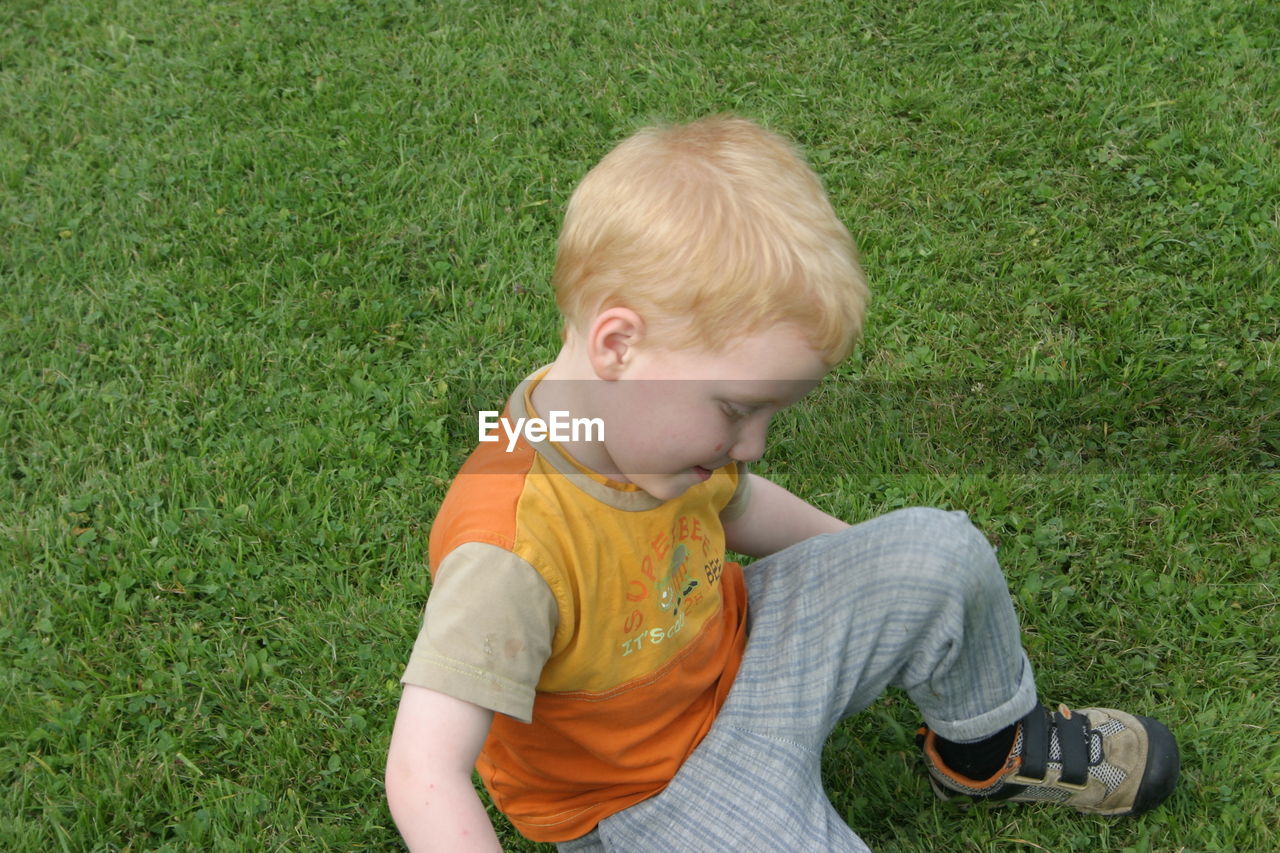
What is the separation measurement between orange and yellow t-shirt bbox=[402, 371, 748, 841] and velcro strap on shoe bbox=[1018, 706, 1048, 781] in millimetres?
552

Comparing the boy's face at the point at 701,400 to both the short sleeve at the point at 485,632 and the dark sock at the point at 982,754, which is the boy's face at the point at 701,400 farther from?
the dark sock at the point at 982,754

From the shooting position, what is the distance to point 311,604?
269 cm

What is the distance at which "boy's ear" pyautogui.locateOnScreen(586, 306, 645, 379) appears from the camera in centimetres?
162

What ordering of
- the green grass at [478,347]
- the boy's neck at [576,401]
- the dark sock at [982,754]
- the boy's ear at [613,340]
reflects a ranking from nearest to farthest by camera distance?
the boy's ear at [613,340] → the boy's neck at [576,401] → the dark sock at [982,754] → the green grass at [478,347]

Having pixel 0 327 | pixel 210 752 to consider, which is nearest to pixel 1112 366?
pixel 210 752

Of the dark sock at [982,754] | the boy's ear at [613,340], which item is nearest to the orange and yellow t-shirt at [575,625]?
the boy's ear at [613,340]

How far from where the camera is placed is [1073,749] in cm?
218

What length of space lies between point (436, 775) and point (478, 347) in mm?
1896

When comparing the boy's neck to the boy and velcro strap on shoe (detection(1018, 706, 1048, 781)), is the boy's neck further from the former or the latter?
velcro strap on shoe (detection(1018, 706, 1048, 781))

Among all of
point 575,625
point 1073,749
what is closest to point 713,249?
point 575,625

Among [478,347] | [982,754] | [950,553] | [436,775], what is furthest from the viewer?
[478,347]

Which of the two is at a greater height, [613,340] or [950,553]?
[613,340]

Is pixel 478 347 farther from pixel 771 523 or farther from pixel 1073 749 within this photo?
pixel 1073 749

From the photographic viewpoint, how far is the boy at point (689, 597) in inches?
62.8
